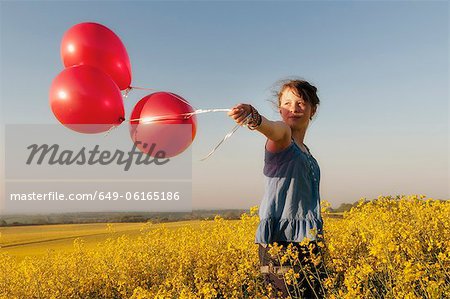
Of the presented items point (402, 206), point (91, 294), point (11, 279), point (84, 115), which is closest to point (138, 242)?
point (91, 294)

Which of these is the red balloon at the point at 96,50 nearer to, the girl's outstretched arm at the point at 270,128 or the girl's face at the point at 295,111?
the girl's face at the point at 295,111

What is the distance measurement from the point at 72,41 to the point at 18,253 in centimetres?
571

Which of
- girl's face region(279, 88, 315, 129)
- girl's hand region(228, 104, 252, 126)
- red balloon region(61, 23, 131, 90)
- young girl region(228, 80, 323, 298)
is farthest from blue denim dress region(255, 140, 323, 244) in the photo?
red balloon region(61, 23, 131, 90)

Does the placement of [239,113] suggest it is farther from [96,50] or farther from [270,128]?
[96,50]

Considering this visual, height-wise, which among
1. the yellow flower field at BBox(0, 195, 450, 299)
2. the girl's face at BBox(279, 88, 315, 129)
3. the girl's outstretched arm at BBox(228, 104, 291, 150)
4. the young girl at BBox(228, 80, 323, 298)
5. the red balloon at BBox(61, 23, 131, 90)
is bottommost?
the yellow flower field at BBox(0, 195, 450, 299)

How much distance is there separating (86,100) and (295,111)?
48.6 inches

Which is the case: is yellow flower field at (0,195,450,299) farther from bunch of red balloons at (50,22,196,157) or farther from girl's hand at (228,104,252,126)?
girl's hand at (228,104,252,126)

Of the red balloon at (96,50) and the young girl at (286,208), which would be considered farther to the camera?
the red balloon at (96,50)

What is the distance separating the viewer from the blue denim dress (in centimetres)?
214

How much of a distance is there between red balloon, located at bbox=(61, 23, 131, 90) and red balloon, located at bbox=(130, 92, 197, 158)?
0.46 metres

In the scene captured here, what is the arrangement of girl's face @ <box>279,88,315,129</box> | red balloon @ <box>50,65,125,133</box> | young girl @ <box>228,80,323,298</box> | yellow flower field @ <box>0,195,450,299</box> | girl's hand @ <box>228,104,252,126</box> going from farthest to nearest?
yellow flower field @ <box>0,195,450,299</box>, red balloon @ <box>50,65,125,133</box>, girl's face @ <box>279,88,315,129</box>, young girl @ <box>228,80,323,298</box>, girl's hand @ <box>228,104,252,126</box>

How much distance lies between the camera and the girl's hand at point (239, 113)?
5.39ft

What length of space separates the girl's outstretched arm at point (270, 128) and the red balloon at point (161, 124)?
0.62m

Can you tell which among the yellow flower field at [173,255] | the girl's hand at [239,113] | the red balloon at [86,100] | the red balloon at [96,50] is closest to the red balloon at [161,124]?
the red balloon at [86,100]
